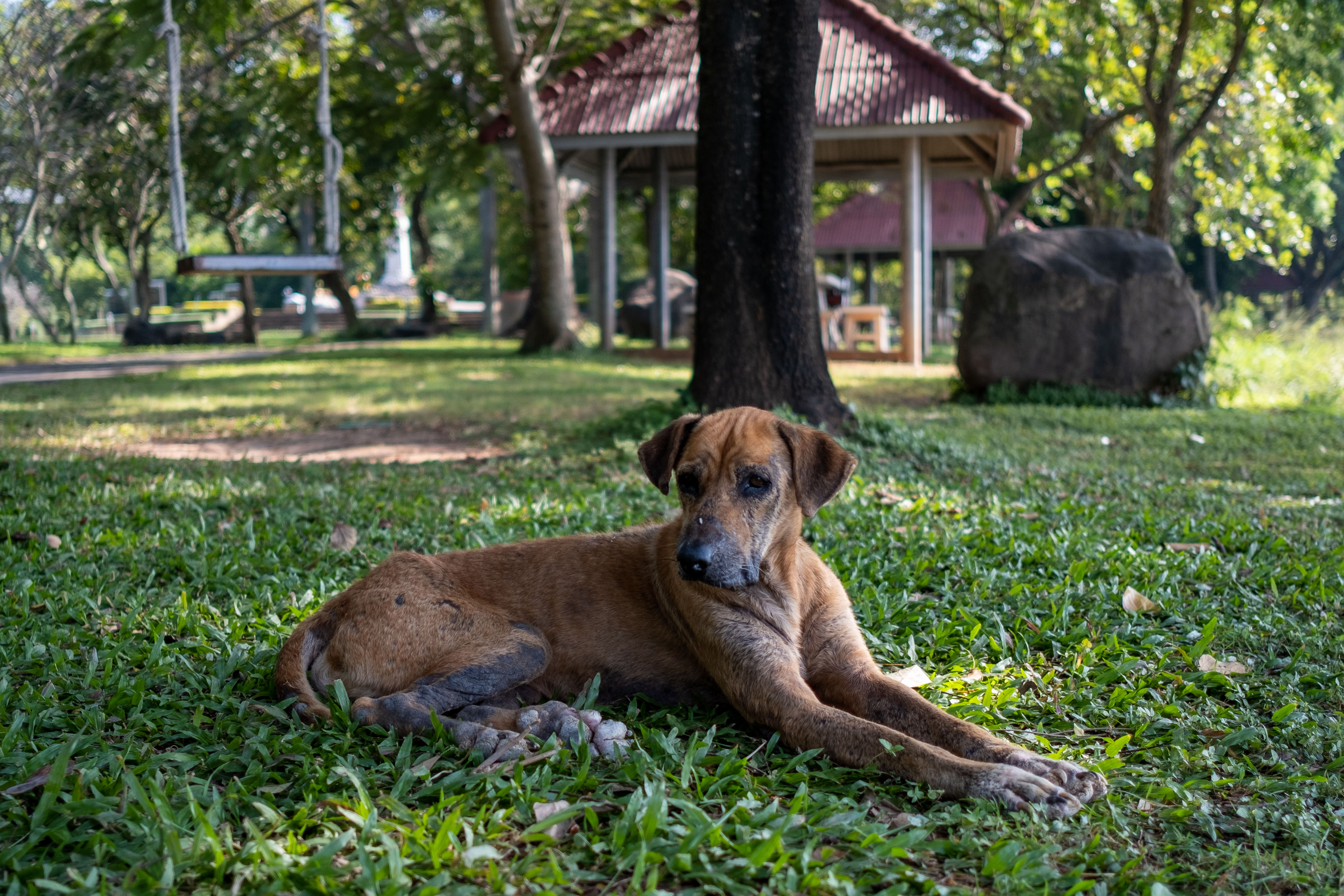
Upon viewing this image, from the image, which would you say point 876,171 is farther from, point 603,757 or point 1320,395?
point 603,757

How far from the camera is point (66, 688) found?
153 inches

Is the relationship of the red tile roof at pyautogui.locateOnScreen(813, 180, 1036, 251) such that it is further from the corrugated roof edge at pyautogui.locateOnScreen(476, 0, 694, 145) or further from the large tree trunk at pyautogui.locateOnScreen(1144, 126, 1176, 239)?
the large tree trunk at pyautogui.locateOnScreen(1144, 126, 1176, 239)

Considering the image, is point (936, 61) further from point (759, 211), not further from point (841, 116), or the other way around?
point (759, 211)

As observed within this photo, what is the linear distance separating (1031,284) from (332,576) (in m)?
10.9

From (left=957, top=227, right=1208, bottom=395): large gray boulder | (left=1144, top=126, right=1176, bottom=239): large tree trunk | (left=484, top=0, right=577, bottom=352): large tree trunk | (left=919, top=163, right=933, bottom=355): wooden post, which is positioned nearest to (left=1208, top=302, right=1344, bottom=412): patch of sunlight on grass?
(left=957, top=227, right=1208, bottom=395): large gray boulder

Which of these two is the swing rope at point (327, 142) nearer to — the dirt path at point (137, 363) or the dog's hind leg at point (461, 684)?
the dog's hind leg at point (461, 684)

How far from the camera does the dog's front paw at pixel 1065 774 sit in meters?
3.14

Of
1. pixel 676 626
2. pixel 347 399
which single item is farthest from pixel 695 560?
pixel 347 399

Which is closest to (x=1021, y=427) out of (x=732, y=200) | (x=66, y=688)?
(x=732, y=200)

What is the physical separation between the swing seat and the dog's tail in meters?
7.31

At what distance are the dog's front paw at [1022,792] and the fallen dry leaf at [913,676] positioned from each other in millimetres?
886

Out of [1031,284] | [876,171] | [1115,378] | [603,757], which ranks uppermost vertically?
[876,171]

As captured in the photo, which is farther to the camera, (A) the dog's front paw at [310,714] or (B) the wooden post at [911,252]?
(B) the wooden post at [911,252]

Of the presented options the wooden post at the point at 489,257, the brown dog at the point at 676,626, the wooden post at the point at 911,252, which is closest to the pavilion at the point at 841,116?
the wooden post at the point at 911,252
